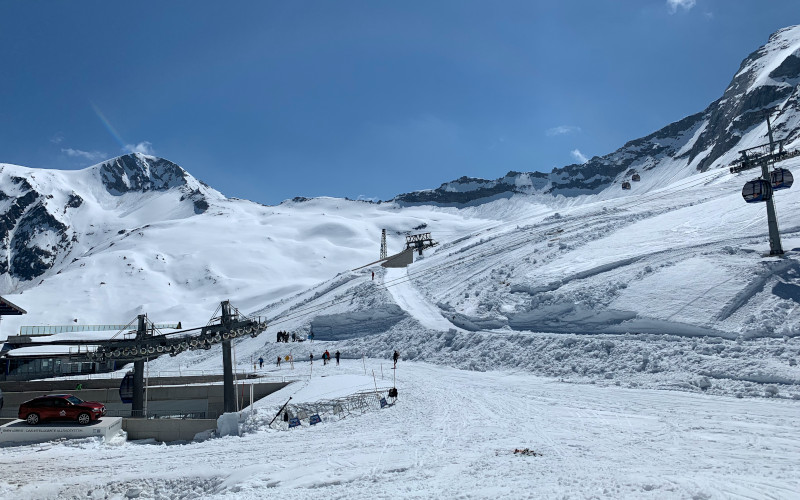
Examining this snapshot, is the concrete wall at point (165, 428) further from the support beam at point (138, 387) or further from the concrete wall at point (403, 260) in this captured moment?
the concrete wall at point (403, 260)

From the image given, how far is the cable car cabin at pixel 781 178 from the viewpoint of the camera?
29.6m

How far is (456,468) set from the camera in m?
11.4

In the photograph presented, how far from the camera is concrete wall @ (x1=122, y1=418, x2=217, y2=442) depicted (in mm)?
21094

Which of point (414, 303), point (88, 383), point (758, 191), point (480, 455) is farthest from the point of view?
point (414, 303)

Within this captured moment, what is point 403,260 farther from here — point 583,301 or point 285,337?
point 583,301

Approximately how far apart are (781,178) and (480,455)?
29.3m

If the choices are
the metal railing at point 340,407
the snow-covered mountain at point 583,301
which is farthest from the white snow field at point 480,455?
the snow-covered mountain at point 583,301

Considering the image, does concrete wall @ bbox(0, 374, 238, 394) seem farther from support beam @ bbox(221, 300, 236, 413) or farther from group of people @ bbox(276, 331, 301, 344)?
support beam @ bbox(221, 300, 236, 413)

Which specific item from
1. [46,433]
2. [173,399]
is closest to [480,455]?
[46,433]

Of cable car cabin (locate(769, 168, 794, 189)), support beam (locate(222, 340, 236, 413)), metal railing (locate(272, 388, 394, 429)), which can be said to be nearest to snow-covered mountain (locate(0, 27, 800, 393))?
cable car cabin (locate(769, 168, 794, 189))

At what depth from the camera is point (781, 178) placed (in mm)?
29703

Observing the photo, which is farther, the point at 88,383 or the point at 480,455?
the point at 88,383

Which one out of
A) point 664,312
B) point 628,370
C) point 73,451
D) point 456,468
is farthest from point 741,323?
point 73,451

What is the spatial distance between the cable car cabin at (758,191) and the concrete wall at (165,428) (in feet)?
106
